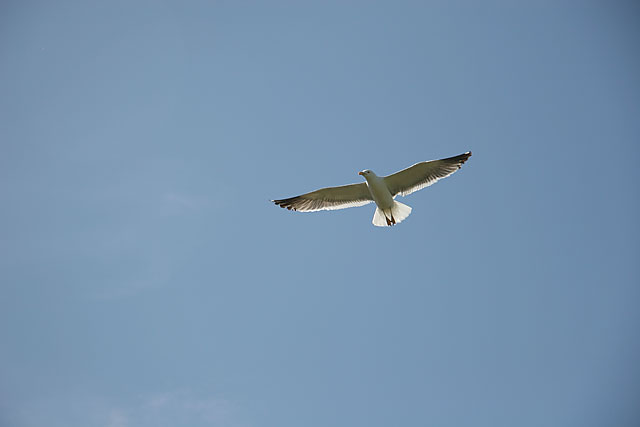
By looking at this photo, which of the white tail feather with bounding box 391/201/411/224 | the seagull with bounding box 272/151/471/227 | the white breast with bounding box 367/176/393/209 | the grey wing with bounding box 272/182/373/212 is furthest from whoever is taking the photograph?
the grey wing with bounding box 272/182/373/212

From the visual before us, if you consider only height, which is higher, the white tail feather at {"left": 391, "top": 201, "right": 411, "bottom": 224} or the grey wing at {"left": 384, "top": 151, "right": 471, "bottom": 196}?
the grey wing at {"left": 384, "top": 151, "right": 471, "bottom": 196}

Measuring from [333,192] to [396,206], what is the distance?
141cm

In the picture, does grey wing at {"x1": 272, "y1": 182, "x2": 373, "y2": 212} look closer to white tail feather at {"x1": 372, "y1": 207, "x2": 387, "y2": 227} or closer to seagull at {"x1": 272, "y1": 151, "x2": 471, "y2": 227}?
seagull at {"x1": 272, "y1": 151, "x2": 471, "y2": 227}

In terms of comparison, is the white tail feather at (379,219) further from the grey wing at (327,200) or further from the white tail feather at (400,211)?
the grey wing at (327,200)

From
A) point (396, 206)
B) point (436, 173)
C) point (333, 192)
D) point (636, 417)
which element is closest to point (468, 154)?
point (436, 173)

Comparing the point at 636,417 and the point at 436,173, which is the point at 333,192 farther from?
the point at 636,417

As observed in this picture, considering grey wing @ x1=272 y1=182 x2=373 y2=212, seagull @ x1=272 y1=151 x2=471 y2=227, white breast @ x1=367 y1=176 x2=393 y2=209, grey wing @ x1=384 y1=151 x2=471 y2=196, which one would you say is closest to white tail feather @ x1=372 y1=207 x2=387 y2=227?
seagull @ x1=272 y1=151 x2=471 y2=227

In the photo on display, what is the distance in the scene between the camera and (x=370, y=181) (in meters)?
11.5

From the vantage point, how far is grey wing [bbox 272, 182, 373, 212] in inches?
476

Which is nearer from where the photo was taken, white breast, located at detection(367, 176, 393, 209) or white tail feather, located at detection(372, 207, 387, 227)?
white breast, located at detection(367, 176, 393, 209)

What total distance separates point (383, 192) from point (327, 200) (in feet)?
4.70

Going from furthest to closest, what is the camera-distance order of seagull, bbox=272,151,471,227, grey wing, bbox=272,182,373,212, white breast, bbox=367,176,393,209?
grey wing, bbox=272,182,373,212
seagull, bbox=272,151,471,227
white breast, bbox=367,176,393,209

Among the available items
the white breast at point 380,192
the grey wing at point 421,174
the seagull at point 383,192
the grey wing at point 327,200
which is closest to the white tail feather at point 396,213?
the seagull at point 383,192

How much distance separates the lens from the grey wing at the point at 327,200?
476 inches
